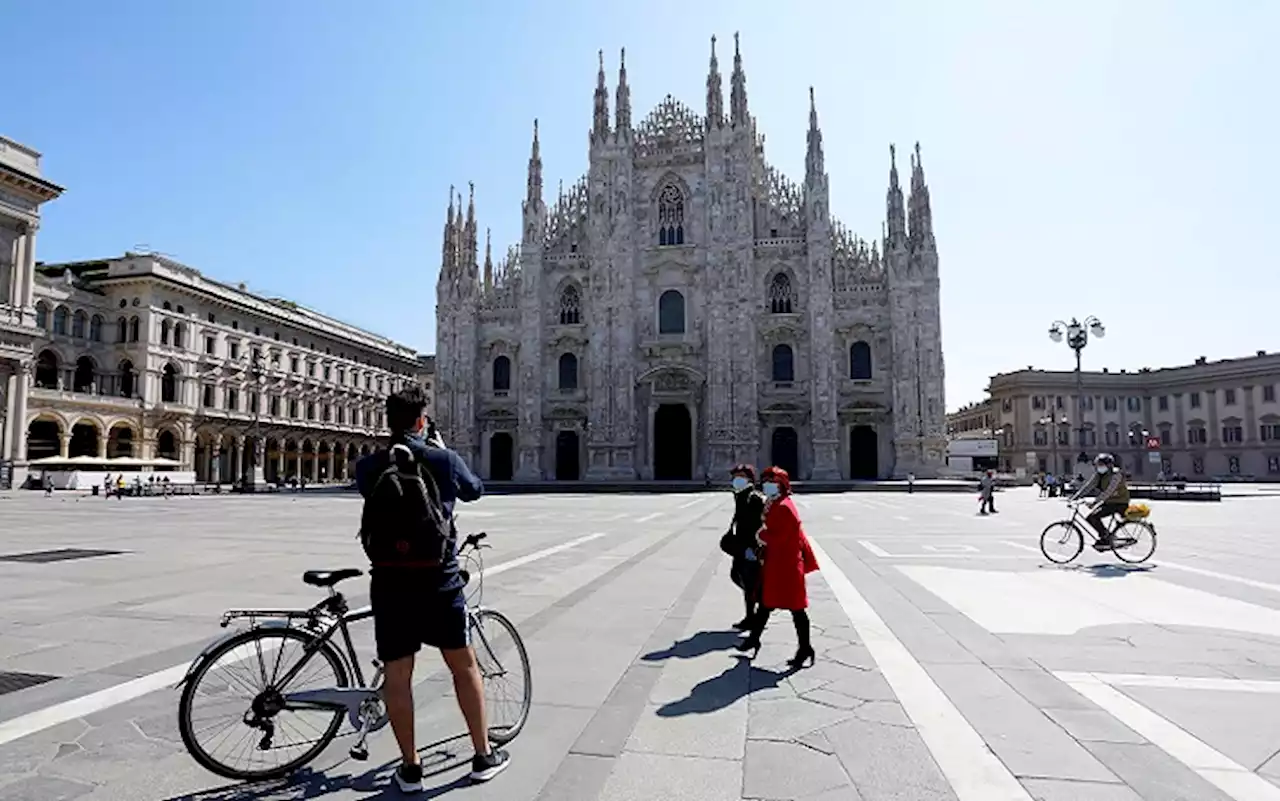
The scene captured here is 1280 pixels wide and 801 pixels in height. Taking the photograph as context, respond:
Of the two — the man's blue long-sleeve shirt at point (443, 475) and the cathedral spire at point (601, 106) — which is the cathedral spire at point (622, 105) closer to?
the cathedral spire at point (601, 106)

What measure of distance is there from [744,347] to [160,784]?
134ft

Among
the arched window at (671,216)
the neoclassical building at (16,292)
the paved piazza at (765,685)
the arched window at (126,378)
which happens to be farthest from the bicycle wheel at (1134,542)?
the arched window at (126,378)

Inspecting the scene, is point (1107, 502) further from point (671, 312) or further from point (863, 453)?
point (671, 312)

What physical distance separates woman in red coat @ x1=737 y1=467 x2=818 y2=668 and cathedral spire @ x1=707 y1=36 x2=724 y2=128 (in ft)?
139

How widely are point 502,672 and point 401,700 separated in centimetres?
85

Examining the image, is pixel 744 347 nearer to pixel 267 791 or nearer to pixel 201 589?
pixel 201 589

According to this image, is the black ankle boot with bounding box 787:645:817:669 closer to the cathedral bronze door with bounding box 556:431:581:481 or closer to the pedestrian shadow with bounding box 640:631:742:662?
the pedestrian shadow with bounding box 640:631:742:662

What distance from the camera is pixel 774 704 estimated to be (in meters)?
4.60

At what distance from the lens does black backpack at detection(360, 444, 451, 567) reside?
3219 mm

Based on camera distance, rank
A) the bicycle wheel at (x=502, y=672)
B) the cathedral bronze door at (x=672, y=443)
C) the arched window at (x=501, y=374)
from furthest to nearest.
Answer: the arched window at (x=501, y=374) < the cathedral bronze door at (x=672, y=443) < the bicycle wheel at (x=502, y=672)

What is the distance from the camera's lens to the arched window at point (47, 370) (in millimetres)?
45219

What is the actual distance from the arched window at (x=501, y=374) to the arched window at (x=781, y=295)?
16.4 m

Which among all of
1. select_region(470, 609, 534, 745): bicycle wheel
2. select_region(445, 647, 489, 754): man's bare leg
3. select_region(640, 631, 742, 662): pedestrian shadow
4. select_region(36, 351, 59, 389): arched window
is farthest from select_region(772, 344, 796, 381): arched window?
select_region(36, 351, 59, 389): arched window

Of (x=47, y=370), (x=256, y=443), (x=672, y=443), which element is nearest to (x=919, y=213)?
(x=672, y=443)
